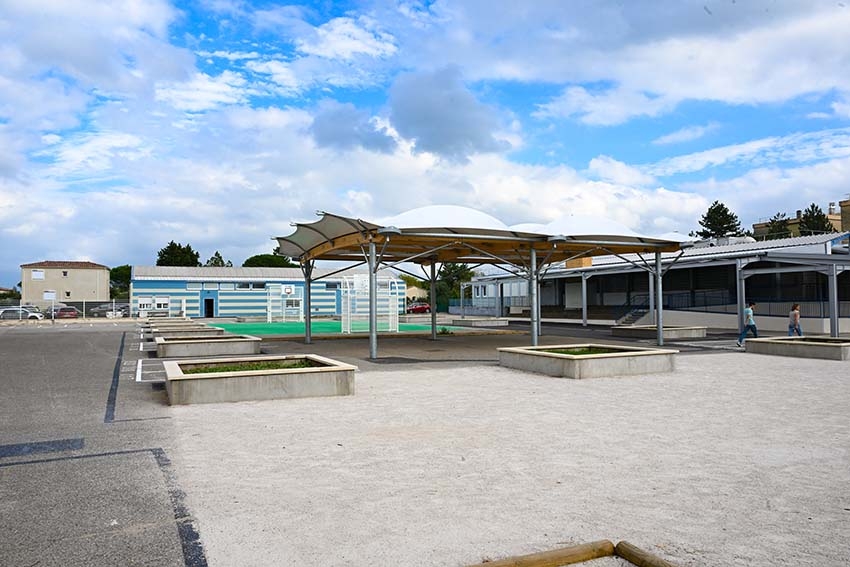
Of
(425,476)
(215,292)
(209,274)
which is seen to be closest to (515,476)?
(425,476)

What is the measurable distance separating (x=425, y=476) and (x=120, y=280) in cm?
→ 10374

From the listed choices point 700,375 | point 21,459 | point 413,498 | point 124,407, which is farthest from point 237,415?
point 700,375

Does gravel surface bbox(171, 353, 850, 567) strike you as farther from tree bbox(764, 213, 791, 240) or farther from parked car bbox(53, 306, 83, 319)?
tree bbox(764, 213, 791, 240)

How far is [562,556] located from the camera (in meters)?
3.65

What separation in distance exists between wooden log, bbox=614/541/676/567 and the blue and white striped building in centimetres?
4150

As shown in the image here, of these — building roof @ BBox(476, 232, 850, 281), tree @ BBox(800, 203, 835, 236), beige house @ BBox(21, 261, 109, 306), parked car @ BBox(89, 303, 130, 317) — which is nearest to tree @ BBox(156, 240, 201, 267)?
beige house @ BBox(21, 261, 109, 306)

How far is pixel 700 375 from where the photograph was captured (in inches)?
495

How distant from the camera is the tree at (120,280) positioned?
9194 cm

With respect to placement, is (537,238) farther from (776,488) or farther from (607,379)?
(776,488)

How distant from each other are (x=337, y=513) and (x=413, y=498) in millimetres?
629

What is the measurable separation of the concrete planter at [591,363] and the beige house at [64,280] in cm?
6942

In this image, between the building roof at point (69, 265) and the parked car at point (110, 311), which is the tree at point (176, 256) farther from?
the parked car at point (110, 311)

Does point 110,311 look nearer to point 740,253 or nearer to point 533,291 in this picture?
point 533,291

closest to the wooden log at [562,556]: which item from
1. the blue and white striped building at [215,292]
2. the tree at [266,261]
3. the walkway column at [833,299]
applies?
the walkway column at [833,299]
